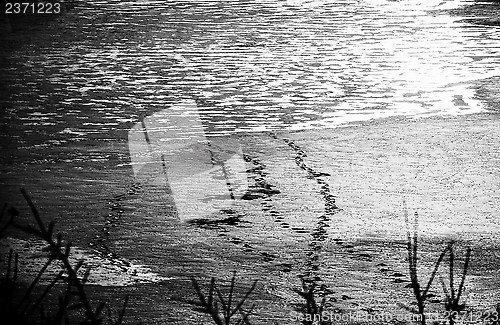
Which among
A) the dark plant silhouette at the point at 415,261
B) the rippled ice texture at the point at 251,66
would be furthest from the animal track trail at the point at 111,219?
the rippled ice texture at the point at 251,66

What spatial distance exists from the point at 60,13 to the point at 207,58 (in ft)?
16.5

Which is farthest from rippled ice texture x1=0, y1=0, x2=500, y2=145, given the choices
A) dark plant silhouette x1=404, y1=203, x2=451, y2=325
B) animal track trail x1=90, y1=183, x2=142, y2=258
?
dark plant silhouette x1=404, y1=203, x2=451, y2=325

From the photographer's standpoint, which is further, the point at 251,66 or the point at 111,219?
the point at 251,66

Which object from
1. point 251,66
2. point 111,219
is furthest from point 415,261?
point 251,66

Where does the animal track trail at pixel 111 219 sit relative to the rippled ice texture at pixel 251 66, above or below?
above

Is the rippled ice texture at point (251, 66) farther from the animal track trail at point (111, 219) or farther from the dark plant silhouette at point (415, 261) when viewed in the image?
the dark plant silhouette at point (415, 261)

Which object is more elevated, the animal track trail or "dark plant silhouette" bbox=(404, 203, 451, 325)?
the animal track trail

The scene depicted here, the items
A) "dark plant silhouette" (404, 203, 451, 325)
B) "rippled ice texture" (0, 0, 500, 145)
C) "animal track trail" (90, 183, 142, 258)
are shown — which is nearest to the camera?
"dark plant silhouette" (404, 203, 451, 325)

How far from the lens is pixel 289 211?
19.3ft

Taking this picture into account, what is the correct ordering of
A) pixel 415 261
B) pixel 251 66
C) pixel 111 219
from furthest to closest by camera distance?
pixel 251 66
pixel 111 219
pixel 415 261

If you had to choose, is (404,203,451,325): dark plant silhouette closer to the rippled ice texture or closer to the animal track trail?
the animal track trail

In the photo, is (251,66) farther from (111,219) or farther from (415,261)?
(415,261)

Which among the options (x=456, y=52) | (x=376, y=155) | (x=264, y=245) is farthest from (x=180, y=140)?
(x=456, y=52)

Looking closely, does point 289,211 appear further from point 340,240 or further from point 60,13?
point 60,13
